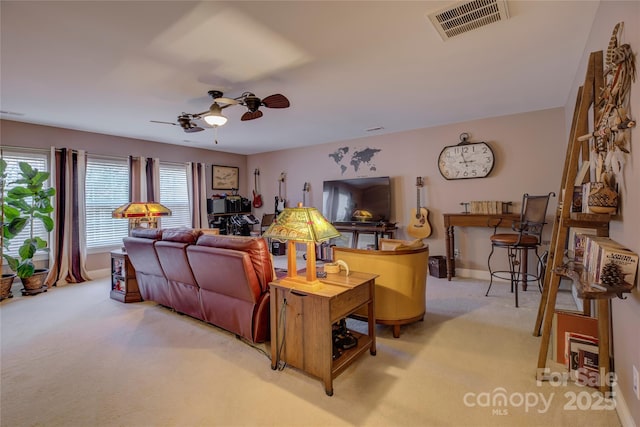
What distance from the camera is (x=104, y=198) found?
5.03 m

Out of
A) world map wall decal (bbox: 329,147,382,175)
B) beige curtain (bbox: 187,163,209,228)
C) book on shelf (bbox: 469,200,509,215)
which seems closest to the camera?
book on shelf (bbox: 469,200,509,215)

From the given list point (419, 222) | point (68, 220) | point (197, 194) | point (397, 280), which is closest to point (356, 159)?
point (419, 222)

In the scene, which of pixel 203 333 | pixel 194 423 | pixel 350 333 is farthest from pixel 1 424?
pixel 350 333

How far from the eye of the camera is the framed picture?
6672mm

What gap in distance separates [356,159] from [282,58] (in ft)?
11.1

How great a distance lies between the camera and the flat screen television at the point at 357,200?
5.18m

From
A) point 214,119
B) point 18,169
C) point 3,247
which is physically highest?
point 214,119

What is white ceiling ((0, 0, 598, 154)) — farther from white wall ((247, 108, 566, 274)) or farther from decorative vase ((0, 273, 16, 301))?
decorative vase ((0, 273, 16, 301))

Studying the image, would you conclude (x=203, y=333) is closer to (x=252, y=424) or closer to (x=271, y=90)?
(x=252, y=424)

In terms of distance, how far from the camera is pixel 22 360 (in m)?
2.31

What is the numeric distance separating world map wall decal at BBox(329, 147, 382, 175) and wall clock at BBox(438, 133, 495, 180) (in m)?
1.20

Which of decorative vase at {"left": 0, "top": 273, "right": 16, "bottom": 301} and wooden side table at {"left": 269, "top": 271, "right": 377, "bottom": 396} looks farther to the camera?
decorative vase at {"left": 0, "top": 273, "right": 16, "bottom": 301}

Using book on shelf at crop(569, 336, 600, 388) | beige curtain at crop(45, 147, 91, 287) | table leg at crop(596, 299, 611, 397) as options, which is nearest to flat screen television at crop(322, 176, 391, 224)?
book on shelf at crop(569, 336, 600, 388)

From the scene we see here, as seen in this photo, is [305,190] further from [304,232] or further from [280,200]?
[304,232]
